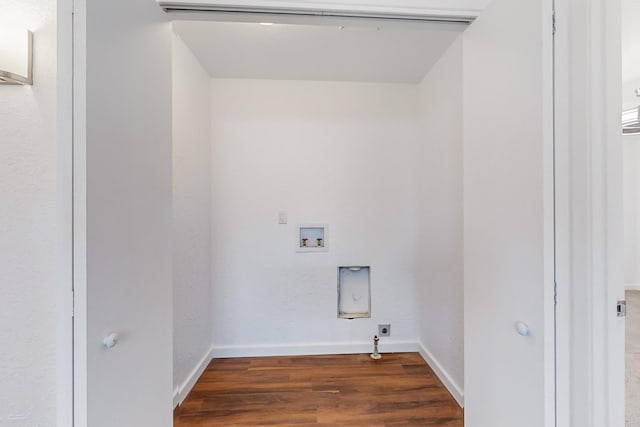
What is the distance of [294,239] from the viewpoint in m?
2.40

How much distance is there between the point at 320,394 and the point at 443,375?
924 mm

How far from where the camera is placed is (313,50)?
1.93 metres

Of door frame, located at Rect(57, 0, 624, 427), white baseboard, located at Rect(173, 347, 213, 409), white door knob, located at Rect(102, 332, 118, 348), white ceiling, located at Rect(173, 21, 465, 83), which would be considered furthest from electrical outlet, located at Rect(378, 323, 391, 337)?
white ceiling, located at Rect(173, 21, 465, 83)

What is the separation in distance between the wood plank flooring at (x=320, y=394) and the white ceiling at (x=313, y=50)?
234cm

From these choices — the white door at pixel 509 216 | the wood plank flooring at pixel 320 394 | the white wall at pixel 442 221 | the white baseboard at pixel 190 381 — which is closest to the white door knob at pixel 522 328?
the white door at pixel 509 216

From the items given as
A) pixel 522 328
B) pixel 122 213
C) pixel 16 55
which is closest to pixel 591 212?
pixel 522 328

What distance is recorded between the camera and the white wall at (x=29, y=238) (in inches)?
34.0

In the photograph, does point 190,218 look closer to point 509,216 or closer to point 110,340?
point 110,340

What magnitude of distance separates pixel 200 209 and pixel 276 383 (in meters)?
1.45

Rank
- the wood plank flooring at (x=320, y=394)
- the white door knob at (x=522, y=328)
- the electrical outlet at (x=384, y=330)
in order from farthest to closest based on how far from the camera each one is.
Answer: the electrical outlet at (x=384, y=330) → the wood plank flooring at (x=320, y=394) → the white door knob at (x=522, y=328)

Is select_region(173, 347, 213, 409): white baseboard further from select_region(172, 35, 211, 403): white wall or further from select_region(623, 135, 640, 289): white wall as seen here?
select_region(623, 135, 640, 289): white wall

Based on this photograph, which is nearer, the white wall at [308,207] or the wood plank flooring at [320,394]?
the wood plank flooring at [320,394]

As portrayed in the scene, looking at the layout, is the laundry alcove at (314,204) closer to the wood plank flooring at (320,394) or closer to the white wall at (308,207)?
the white wall at (308,207)

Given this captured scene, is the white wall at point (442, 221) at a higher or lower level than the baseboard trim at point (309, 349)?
higher
